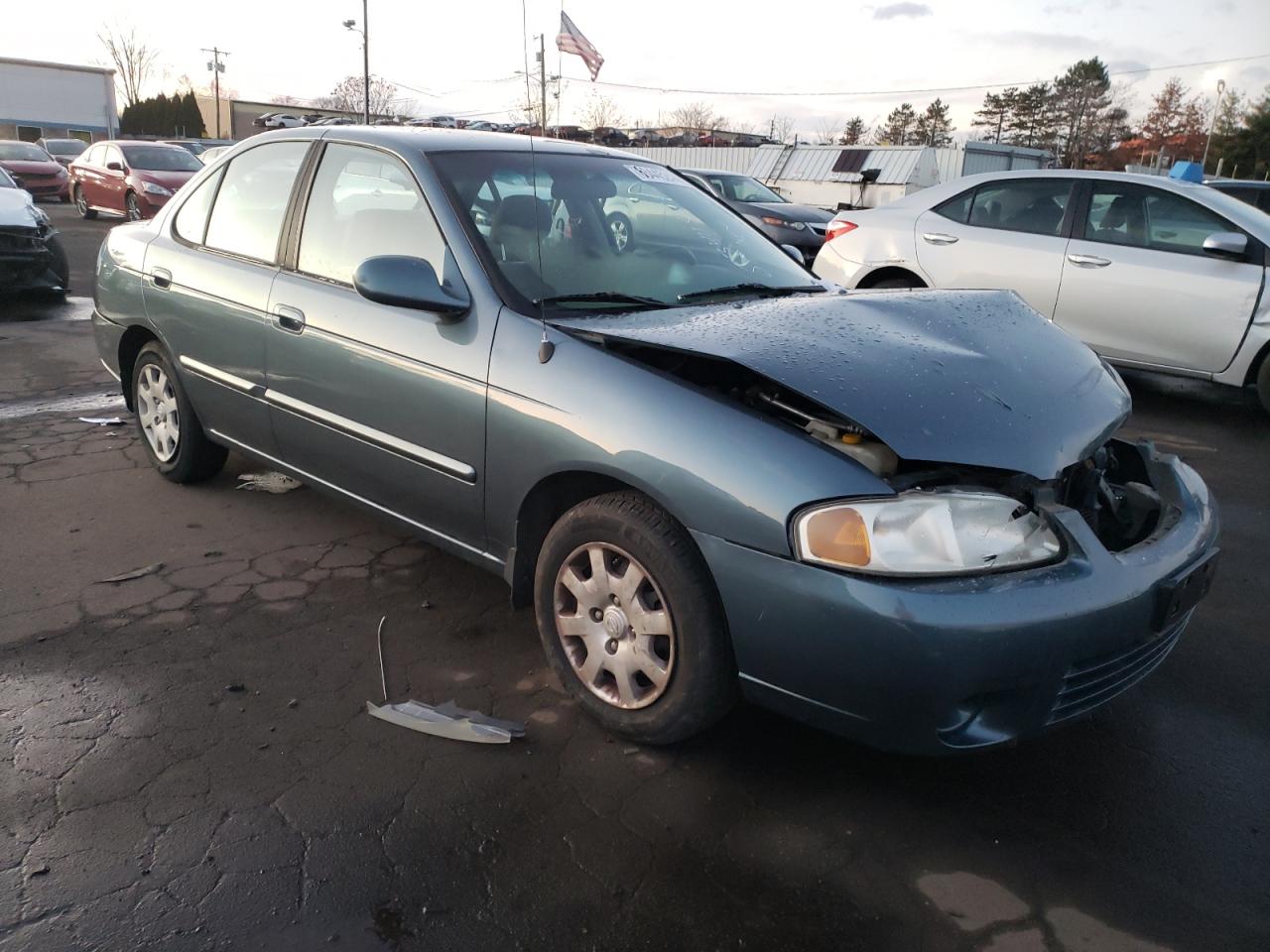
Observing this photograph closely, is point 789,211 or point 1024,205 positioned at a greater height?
point 1024,205

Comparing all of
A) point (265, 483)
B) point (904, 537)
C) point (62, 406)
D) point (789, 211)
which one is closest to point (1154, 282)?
point (904, 537)

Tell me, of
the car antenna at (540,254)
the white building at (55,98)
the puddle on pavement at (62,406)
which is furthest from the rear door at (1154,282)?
the white building at (55,98)

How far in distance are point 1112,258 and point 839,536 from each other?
533 centimetres

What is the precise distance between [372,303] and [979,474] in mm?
1993

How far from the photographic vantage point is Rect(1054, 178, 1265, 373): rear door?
240 inches

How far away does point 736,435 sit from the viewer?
2.34 m

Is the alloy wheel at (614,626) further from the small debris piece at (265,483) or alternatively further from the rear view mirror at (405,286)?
the small debris piece at (265,483)

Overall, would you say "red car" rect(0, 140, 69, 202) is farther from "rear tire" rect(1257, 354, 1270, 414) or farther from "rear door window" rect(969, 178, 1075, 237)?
"rear tire" rect(1257, 354, 1270, 414)

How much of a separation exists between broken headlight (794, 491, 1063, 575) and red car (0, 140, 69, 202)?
941 inches

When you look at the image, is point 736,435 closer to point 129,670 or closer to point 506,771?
point 506,771

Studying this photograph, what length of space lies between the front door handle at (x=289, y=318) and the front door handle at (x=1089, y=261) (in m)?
5.34

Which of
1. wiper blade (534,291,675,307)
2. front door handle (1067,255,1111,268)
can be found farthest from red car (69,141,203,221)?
wiper blade (534,291,675,307)

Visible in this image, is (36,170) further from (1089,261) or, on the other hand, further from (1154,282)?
(1154,282)

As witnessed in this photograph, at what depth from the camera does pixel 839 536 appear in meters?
2.20
